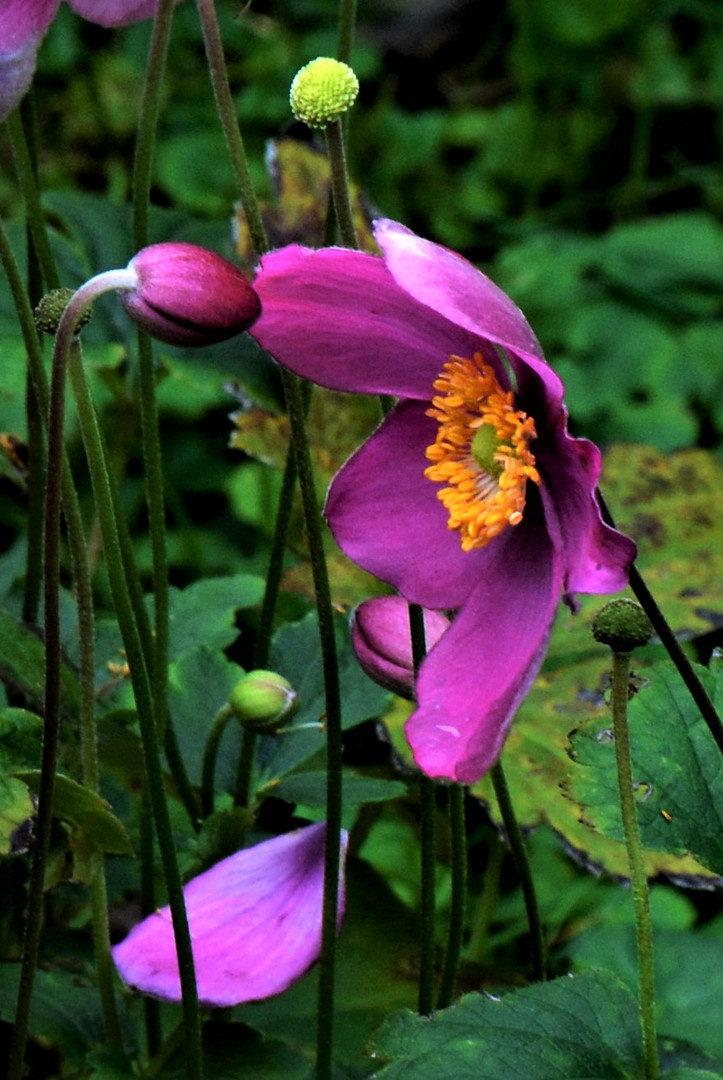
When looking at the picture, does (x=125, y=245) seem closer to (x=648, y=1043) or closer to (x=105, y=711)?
(x=105, y=711)

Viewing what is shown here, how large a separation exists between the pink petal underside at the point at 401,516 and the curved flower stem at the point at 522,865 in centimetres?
11

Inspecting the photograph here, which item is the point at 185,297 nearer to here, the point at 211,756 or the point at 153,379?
the point at 153,379

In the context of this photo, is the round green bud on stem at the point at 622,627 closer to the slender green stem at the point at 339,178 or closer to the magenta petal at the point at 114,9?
the slender green stem at the point at 339,178

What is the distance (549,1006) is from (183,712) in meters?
0.33

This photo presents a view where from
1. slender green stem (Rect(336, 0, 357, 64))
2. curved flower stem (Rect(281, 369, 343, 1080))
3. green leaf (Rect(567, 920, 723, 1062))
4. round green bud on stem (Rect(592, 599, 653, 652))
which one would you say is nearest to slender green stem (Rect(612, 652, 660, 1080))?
round green bud on stem (Rect(592, 599, 653, 652))

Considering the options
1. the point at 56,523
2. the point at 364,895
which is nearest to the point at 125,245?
the point at 364,895

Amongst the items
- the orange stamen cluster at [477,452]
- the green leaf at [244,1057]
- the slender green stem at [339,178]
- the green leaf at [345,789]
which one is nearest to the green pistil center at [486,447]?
the orange stamen cluster at [477,452]

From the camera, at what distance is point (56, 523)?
0.57 m

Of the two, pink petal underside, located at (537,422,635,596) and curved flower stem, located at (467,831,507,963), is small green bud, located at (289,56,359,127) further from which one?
curved flower stem, located at (467,831,507,963)

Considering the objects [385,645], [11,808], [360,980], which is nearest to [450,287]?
[385,645]

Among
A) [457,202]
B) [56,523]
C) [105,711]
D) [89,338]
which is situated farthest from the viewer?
[457,202]

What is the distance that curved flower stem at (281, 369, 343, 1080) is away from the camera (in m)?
0.63

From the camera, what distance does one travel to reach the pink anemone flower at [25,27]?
2.07 ft

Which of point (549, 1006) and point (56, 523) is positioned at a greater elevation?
point (56, 523)
